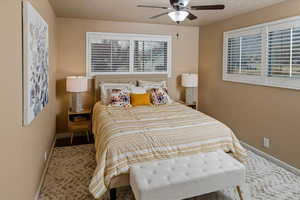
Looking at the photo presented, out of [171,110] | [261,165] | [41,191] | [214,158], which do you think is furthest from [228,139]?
[41,191]

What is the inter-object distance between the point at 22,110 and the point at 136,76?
3.18 meters

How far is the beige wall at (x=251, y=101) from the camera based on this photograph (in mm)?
3082

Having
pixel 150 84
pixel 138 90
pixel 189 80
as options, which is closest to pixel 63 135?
pixel 138 90

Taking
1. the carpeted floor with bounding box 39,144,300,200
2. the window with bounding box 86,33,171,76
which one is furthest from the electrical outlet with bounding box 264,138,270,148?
the window with bounding box 86,33,171,76

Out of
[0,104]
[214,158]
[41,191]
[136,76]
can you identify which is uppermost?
[136,76]

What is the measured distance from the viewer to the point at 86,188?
8.50ft

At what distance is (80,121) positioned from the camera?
433 cm

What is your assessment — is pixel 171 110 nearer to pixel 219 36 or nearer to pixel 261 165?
pixel 261 165

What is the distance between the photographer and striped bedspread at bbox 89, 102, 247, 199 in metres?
2.20

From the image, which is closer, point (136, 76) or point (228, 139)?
point (228, 139)

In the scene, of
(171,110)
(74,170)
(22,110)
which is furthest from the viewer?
(171,110)

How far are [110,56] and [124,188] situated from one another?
289 cm

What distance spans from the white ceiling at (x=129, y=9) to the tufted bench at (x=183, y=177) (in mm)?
2300

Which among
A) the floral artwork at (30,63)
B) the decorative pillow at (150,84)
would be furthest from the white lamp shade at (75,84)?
the floral artwork at (30,63)
